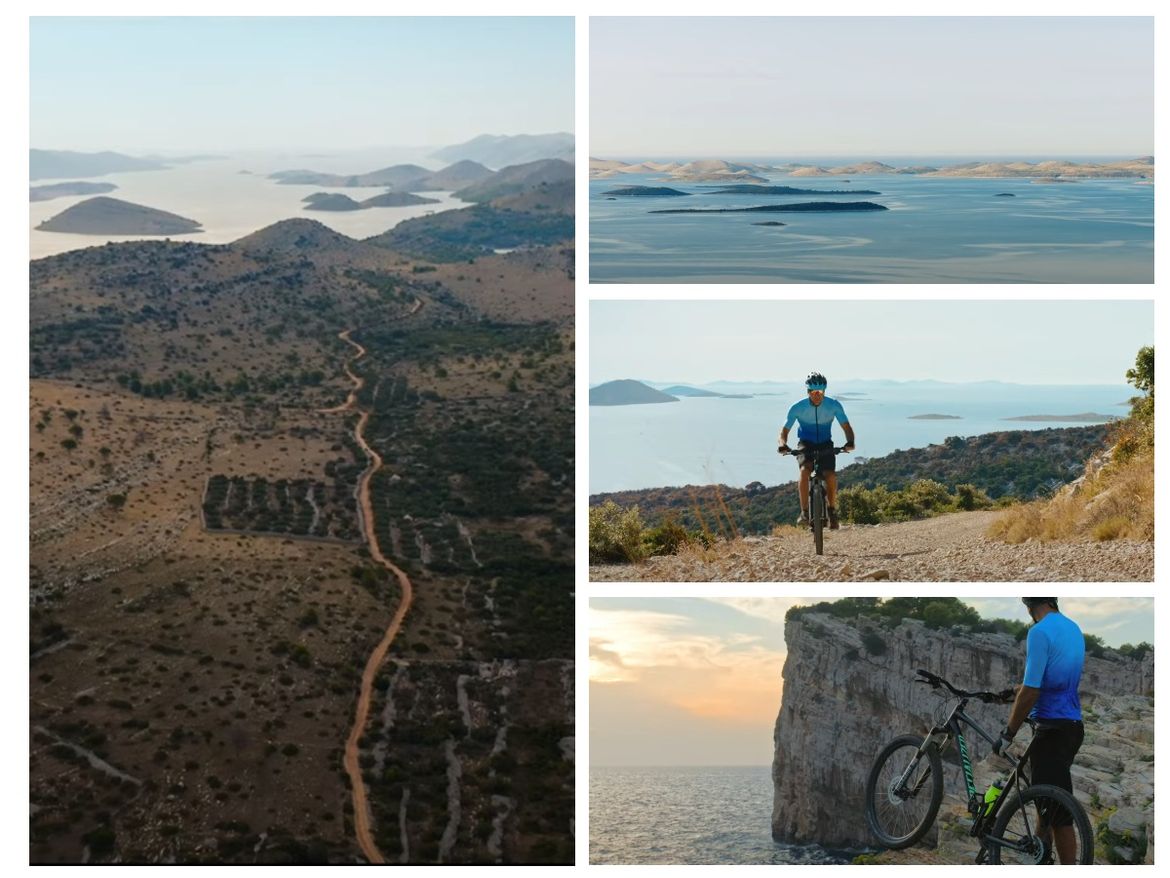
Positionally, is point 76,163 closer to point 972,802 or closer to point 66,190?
point 66,190

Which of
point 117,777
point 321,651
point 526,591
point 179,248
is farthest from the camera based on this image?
point 179,248

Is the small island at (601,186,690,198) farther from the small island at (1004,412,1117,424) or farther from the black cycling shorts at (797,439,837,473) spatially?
the small island at (1004,412,1117,424)

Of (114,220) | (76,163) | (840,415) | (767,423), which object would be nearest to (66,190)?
(76,163)

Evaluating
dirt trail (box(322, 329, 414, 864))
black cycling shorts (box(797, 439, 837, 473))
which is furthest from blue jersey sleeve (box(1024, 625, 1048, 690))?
dirt trail (box(322, 329, 414, 864))

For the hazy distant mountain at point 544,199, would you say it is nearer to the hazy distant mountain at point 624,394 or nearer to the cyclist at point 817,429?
the hazy distant mountain at point 624,394

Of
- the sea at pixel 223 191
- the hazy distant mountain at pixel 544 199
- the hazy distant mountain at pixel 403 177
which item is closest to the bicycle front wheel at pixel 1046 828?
the sea at pixel 223 191

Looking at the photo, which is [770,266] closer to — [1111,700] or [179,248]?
[1111,700]

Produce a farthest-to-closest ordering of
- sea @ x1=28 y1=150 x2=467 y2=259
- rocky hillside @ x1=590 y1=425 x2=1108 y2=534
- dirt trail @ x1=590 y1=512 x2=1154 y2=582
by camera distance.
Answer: sea @ x1=28 y1=150 x2=467 y2=259
rocky hillside @ x1=590 y1=425 x2=1108 y2=534
dirt trail @ x1=590 y1=512 x2=1154 y2=582
